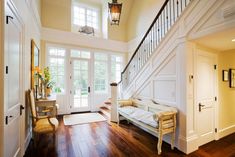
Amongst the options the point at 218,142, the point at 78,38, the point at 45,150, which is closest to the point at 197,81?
the point at 218,142

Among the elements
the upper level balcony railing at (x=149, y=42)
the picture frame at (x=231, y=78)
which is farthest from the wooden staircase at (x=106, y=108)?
the picture frame at (x=231, y=78)

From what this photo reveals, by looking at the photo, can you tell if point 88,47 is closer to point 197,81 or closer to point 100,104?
point 100,104

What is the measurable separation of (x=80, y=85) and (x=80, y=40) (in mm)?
1977

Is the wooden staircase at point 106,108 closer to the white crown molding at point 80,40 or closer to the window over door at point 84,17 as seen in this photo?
the white crown molding at point 80,40

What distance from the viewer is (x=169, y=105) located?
10.3ft

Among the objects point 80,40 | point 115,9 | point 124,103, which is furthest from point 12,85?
point 80,40

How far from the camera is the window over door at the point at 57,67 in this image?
548cm

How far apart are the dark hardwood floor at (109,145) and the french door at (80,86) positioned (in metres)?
1.98

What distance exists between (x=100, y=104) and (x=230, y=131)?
15.4ft

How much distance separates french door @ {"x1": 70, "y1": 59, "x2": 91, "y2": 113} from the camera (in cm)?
579

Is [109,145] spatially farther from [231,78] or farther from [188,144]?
[231,78]

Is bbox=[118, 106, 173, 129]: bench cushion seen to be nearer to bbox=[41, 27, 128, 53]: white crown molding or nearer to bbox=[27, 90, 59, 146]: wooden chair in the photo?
bbox=[27, 90, 59, 146]: wooden chair

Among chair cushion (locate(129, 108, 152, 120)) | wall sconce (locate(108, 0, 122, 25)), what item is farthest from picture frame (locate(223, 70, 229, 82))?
wall sconce (locate(108, 0, 122, 25))

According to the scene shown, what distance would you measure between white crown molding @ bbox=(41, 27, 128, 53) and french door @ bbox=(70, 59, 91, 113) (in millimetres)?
790
